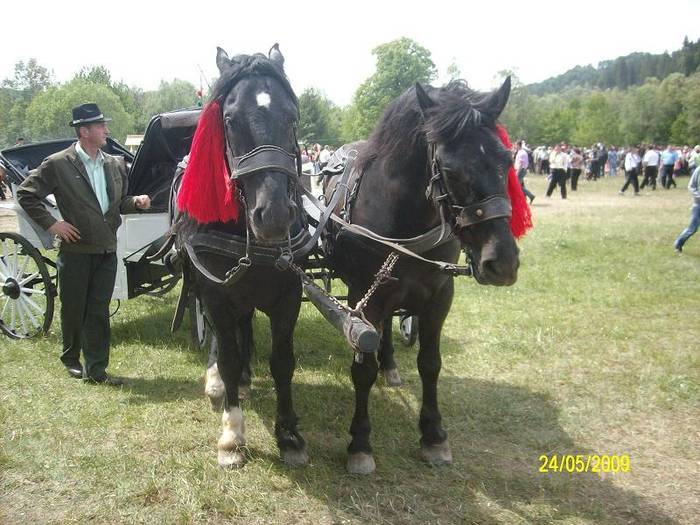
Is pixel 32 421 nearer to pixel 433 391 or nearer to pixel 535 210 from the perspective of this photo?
pixel 433 391

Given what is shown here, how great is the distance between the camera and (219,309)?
3312mm

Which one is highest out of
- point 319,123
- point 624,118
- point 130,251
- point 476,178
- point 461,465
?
point 624,118

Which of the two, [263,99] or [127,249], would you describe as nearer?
[263,99]

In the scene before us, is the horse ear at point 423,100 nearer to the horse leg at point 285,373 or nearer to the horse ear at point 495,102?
the horse ear at point 495,102

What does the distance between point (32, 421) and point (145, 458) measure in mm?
1092

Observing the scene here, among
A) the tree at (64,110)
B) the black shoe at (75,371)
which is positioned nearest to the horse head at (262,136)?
the black shoe at (75,371)

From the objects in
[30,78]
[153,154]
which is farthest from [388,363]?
[30,78]

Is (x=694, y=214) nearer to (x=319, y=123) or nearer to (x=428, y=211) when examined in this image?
(x=428, y=211)

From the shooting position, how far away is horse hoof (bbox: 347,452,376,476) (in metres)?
3.39

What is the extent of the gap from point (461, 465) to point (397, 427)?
0.64 metres

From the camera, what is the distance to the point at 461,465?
351 cm

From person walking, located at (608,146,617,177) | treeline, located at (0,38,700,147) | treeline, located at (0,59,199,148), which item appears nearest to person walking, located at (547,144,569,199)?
person walking, located at (608,146,617,177)

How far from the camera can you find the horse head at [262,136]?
2.61m

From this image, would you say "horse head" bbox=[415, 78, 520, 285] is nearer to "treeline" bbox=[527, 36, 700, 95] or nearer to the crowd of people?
the crowd of people
